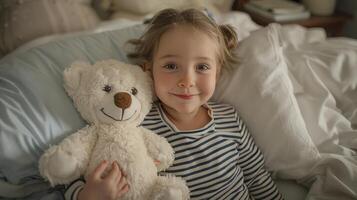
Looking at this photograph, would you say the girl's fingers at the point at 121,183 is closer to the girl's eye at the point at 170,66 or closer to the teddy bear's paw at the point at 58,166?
the teddy bear's paw at the point at 58,166

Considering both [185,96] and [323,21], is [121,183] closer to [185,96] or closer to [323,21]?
[185,96]

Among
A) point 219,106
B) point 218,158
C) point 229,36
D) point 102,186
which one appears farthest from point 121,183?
point 229,36

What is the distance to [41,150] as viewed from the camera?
718 mm

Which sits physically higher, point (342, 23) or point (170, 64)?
point (170, 64)

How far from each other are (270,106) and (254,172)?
0.19m

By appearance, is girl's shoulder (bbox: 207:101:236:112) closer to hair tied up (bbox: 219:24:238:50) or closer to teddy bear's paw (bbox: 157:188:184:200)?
hair tied up (bbox: 219:24:238:50)

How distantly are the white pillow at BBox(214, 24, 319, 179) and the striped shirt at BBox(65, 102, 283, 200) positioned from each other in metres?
0.04

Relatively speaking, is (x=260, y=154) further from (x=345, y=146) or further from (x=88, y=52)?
(x=88, y=52)

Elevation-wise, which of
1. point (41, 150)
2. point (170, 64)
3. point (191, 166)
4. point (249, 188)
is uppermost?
point (170, 64)

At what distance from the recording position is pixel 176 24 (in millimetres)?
828

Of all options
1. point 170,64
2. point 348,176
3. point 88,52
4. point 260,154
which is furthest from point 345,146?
point 88,52

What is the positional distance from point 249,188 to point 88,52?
57 cm

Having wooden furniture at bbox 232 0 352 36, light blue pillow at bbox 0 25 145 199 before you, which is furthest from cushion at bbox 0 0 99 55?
wooden furniture at bbox 232 0 352 36

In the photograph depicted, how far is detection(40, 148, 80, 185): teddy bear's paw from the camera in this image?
65cm
